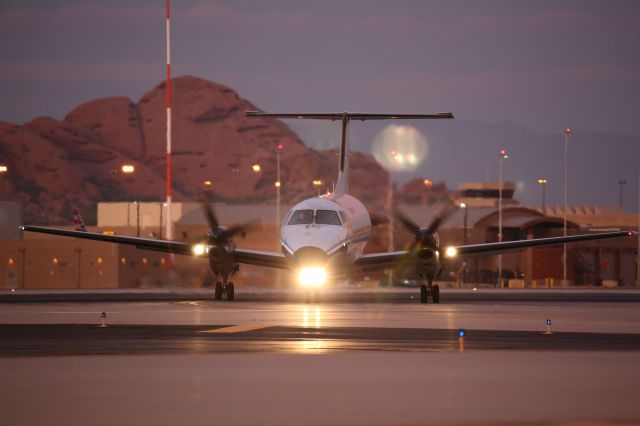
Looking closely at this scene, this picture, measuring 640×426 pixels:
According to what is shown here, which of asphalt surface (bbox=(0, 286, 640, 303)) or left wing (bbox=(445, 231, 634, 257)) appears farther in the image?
asphalt surface (bbox=(0, 286, 640, 303))

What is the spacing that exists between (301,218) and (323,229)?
1.14 meters

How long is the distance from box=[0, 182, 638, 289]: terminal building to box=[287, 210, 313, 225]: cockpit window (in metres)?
8.11

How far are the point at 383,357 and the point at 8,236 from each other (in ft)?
287

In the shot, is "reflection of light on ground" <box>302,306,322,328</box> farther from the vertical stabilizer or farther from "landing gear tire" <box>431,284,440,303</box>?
the vertical stabilizer

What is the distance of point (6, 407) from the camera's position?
13.5 metres

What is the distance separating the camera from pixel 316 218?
4044cm

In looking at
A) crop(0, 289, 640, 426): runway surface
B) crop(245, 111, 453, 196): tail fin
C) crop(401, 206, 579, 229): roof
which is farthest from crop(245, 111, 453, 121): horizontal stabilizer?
crop(401, 206, 579, 229): roof

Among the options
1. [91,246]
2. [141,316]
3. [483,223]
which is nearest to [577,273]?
[483,223]

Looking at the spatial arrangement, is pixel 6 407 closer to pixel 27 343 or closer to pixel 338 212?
pixel 27 343

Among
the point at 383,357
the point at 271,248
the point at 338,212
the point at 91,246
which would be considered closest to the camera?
the point at 383,357

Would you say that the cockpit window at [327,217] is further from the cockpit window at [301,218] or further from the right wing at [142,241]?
the right wing at [142,241]

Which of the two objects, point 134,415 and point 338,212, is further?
point 338,212

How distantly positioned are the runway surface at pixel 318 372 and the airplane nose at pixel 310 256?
811 cm

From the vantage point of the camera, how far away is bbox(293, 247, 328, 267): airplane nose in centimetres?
3834
